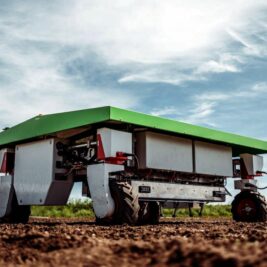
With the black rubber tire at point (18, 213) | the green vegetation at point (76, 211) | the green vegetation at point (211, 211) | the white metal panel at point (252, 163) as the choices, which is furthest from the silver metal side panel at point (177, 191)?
the green vegetation at point (211, 211)

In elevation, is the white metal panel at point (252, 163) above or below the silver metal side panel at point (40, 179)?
above

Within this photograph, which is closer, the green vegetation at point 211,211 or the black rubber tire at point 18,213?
the black rubber tire at point 18,213

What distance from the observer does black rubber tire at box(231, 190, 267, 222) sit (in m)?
11.0

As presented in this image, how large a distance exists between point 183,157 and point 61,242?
6.78 meters

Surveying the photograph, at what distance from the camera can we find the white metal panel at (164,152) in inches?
377

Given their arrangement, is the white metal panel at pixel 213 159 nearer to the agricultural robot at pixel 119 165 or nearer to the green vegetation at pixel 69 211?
the agricultural robot at pixel 119 165

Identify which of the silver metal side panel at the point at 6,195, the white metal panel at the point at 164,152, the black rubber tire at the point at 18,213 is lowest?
the black rubber tire at the point at 18,213

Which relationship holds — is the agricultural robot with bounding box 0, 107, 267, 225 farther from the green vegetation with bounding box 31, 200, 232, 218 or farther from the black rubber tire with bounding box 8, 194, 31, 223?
the green vegetation with bounding box 31, 200, 232, 218

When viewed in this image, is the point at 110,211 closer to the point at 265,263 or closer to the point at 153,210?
the point at 153,210

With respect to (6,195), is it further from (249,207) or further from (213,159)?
(249,207)

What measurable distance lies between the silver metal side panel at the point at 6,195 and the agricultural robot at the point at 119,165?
2 cm

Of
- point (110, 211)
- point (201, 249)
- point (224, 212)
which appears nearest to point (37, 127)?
point (110, 211)

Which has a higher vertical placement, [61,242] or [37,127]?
[37,127]

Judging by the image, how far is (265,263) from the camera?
2.63m
